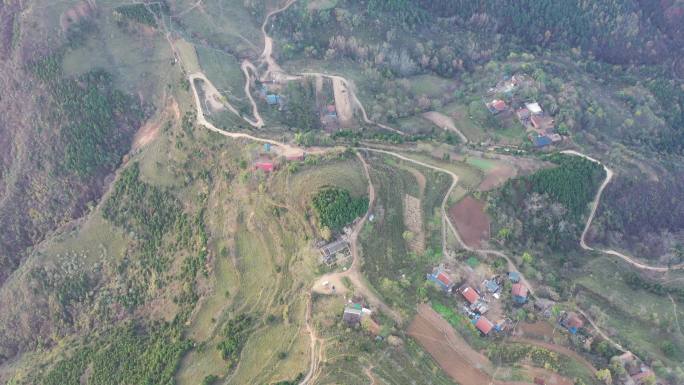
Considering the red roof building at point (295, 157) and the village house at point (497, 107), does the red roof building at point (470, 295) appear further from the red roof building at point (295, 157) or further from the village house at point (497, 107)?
the village house at point (497, 107)

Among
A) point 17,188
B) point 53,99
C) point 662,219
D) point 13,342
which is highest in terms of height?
point 53,99

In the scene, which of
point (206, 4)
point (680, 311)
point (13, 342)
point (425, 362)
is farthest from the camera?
point (206, 4)

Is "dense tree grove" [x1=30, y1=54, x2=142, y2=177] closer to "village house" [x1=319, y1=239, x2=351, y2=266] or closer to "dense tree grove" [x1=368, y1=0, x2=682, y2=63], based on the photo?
"village house" [x1=319, y1=239, x2=351, y2=266]

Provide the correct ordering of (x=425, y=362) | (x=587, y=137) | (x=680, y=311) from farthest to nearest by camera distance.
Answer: (x=587, y=137) → (x=680, y=311) → (x=425, y=362)

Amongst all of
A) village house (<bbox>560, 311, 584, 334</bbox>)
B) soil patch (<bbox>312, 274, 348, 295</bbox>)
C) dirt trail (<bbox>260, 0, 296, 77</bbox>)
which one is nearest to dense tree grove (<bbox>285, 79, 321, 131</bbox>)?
dirt trail (<bbox>260, 0, 296, 77</bbox>)

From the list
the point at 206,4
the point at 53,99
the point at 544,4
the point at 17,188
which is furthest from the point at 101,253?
the point at 544,4

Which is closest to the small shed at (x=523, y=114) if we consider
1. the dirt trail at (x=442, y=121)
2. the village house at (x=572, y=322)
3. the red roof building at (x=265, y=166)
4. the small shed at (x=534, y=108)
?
the small shed at (x=534, y=108)

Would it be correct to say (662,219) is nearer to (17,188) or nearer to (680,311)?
(680,311)
